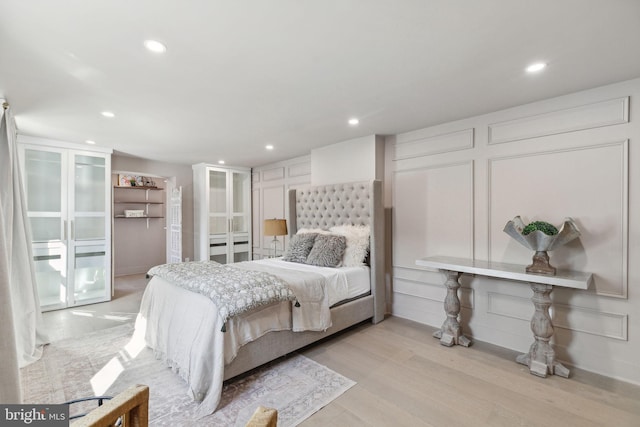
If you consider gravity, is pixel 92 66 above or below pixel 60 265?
above

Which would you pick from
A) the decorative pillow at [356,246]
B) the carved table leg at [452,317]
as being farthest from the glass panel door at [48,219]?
the carved table leg at [452,317]

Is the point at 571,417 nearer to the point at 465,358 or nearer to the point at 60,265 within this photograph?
the point at 465,358

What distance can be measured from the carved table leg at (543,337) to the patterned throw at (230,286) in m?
2.10

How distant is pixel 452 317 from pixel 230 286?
230 centimetres

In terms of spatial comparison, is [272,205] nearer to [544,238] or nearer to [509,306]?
[509,306]

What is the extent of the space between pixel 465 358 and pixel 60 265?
5.24m

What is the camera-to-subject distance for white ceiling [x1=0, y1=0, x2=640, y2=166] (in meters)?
1.51

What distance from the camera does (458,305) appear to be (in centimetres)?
293

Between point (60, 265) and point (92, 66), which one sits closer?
point (92, 66)

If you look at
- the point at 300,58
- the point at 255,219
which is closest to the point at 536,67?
the point at 300,58

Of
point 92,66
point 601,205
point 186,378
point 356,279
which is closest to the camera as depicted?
point 92,66

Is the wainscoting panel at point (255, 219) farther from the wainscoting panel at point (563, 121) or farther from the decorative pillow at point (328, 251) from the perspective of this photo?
the wainscoting panel at point (563, 121)

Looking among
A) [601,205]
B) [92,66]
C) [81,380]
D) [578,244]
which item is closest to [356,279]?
[578,244]

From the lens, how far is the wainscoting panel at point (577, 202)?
2.31m
